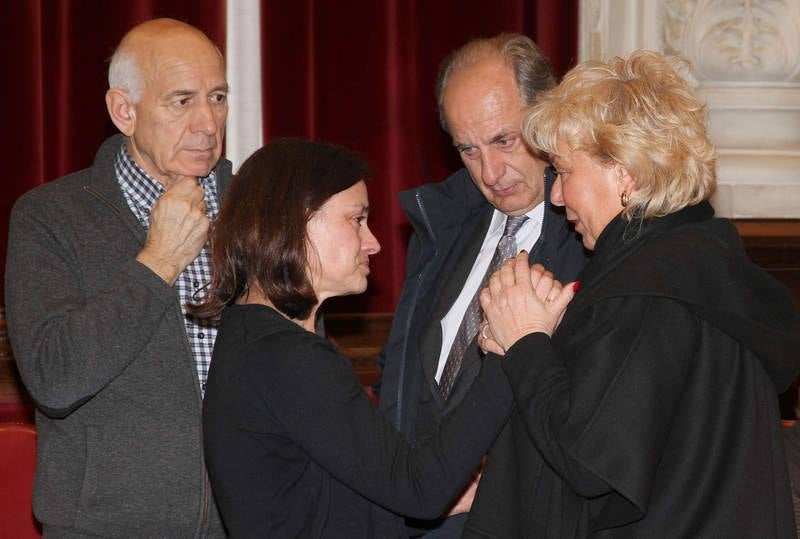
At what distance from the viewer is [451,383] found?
2.51 m

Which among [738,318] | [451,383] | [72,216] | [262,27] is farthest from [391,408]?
[262,27]

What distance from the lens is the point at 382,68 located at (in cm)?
386

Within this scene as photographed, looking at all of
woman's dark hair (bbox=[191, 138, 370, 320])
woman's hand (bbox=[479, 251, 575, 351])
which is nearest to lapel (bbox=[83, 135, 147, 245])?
woman's dark hair (bbox=[191, 138, 370, 320])

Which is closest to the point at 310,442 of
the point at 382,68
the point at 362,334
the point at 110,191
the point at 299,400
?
the point at 299,400

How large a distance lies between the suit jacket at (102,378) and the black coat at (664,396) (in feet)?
2.63

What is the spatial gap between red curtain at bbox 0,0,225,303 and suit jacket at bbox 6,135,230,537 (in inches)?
54.5

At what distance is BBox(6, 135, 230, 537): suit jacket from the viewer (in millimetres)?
2168

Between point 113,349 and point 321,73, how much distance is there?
6.30ft

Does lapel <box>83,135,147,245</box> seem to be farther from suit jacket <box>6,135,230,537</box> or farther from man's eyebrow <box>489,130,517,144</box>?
man's eyebrow <box>489,130,517,144</box>

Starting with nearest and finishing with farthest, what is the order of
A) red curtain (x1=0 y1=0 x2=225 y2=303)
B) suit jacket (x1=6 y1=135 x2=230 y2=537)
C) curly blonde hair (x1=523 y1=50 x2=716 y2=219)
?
curly blonde hair (x1=523 y1=50 x2=716 y2=219), suit jacket (x1=6 y1=135 x2=230 y2=537), red curtain (x1=0 y1=0 x2=225 y2=303)

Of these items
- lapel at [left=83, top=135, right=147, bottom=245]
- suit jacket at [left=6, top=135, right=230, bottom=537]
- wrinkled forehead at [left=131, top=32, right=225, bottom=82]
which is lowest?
suit jacket at [left=6, top=135, right=230, bottom=537]

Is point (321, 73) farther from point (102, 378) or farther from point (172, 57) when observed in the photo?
point (102, 378)

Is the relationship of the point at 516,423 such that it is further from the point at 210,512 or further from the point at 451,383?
the point at 210,512

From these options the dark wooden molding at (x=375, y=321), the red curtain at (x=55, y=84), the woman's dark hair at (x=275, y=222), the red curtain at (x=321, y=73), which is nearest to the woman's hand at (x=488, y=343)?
the woman's dark hair at (x=275, y=222)
